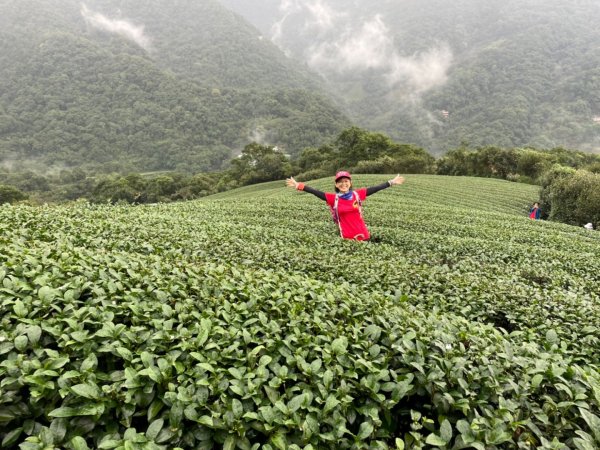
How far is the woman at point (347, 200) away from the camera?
31.7 ft

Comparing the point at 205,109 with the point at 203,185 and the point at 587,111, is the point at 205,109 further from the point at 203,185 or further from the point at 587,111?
the point at 587,111

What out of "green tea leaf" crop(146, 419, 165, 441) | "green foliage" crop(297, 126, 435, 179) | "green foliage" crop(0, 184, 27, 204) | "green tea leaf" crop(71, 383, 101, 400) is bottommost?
"green foliage" crop(0, 184, 27, 204)

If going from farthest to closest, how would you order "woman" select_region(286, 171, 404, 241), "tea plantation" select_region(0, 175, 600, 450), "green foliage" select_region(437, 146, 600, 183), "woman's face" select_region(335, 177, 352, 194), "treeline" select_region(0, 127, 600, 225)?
"green foliage" select_region(437, 146, 600, 183)
"treeline" select_region(0, 127, 600, 225)
"woman" select_region(286, 171, 404, 241)
"woman's face" select_region(335, 177, 352, 194)
"tea plantation" select_region(0, 175, 600, 450)

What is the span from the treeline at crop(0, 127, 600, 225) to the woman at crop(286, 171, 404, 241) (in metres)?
23.8

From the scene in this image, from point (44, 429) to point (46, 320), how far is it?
42.1 inches

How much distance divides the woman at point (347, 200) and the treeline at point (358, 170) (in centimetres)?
2384

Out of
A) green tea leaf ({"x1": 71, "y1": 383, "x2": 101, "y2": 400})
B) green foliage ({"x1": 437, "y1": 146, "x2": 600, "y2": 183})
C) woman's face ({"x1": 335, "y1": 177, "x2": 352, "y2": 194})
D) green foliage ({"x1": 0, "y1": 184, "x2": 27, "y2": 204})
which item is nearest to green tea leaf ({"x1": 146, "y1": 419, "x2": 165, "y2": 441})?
green tea leaf ({"x1": 71, "y1": 383, "x2": 101, "y2": 400})

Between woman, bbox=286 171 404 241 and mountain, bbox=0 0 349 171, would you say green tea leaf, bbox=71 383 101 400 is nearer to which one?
woman, bbox=286 171 404 241

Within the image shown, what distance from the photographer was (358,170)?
2494 inches

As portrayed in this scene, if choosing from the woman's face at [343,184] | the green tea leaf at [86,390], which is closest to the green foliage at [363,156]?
the woman's face at [343,184]

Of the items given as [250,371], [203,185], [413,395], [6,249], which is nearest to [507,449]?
[413,395]

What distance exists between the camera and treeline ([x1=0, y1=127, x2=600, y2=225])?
32031 millimetres

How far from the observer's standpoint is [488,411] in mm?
2424

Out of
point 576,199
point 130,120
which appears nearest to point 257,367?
point 576,199
